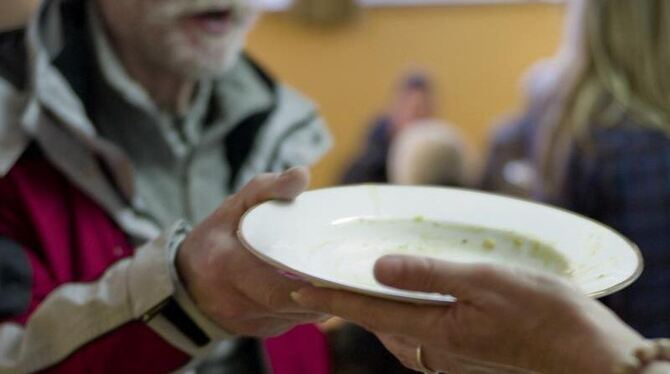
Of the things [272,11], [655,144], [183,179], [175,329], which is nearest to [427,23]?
[272,11]

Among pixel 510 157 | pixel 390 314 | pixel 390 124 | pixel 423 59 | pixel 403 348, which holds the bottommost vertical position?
pixel 390 124

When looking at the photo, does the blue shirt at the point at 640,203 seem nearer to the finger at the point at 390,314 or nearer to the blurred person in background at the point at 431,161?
the finger at the point at 390,314

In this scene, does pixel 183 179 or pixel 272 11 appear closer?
pixel 183 179

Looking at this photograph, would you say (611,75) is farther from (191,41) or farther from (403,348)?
(403,348)

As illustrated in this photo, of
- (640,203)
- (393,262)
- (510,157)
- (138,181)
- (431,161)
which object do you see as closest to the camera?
(393,262)

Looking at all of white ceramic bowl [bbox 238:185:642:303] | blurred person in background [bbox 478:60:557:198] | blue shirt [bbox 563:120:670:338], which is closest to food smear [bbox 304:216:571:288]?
white ceramic bowl [bbox 238:185:642:303]

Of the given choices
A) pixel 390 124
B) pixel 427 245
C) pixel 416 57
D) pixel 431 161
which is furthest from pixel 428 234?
Result: pixel 416 57

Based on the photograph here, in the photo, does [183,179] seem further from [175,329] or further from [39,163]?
[175,329]

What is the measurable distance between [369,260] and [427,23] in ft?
12.3

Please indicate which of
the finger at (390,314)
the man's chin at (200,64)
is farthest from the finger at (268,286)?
the man's chin at (200,64)

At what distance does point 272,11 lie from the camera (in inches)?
169

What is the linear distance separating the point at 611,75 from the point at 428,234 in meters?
0.84

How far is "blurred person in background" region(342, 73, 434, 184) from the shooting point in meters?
3.84

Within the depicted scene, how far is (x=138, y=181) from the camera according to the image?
1271 millimetres
